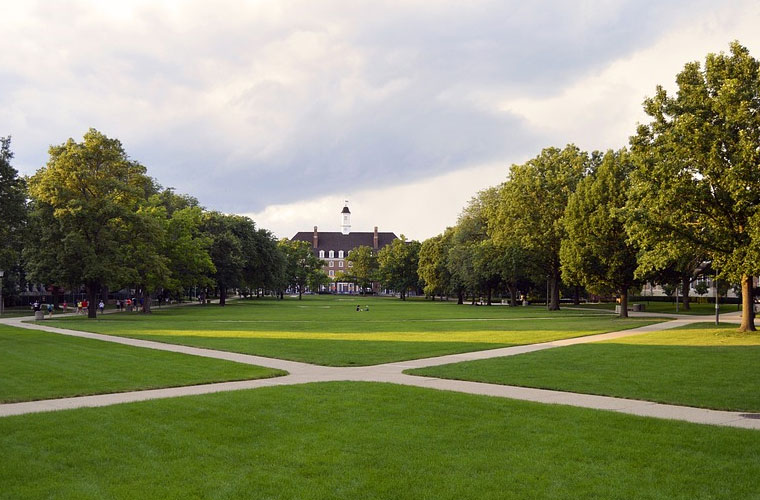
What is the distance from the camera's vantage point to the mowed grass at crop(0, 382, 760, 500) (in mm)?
6676

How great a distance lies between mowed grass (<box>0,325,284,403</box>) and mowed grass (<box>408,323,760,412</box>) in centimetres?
507

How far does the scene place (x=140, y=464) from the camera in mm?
7594

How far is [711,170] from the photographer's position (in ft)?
90.6

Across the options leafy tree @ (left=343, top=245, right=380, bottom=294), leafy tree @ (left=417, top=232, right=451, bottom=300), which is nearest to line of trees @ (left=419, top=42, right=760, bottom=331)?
leafy tree @ (left=417, top=232, right=451, bottom=300)

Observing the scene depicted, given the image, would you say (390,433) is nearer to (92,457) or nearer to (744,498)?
(92,457)

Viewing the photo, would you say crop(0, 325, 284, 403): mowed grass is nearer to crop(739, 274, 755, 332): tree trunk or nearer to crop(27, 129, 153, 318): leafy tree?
crop(27, 129, 153, 318): leafy tree

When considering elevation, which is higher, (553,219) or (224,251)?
(553,219)

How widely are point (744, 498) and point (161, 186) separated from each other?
303 ft

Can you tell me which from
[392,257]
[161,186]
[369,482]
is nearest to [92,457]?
[369,482]

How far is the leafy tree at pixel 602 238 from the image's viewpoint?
41.5 metres

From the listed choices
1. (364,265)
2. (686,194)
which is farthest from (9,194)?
(364,265)

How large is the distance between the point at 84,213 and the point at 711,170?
36778 millimetres

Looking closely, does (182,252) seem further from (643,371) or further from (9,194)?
(643,371)

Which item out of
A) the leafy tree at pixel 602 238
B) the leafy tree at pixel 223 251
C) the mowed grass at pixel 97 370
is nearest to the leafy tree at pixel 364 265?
the leafy tree at pixel 223 251
